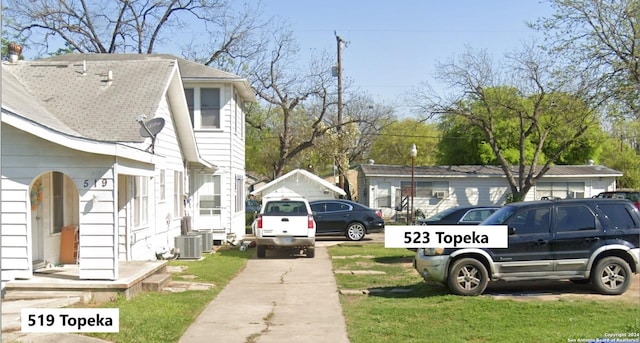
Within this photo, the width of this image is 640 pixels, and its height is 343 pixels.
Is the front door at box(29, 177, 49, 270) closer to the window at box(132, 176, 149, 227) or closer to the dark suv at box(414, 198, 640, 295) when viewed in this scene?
the window at box(132, 176, 149, 227)

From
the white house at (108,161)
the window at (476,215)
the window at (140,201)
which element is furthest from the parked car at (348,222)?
the window at (140,201)

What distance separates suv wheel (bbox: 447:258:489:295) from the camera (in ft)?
35.8

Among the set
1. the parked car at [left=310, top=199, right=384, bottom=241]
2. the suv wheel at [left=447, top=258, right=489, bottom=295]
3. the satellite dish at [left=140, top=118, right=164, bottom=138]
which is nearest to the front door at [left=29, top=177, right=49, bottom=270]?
the satellite dish at [left=140, top=118, right=164, bottom=138]

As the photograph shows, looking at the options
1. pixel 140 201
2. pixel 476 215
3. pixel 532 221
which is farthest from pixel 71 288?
pixel 476 215

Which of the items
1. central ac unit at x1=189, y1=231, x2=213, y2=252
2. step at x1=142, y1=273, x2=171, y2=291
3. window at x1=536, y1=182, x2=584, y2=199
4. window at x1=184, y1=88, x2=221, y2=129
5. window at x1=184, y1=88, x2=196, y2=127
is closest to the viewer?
Answer: step at x1=142, y1=273, x2=171, y2=291

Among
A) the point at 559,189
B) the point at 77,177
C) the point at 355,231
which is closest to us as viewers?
the point at 77,177

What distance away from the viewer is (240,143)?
Result: 84.6 feet

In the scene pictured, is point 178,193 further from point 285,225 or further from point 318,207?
point 318,207

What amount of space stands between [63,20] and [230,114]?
17050 mm

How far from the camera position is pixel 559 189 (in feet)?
120

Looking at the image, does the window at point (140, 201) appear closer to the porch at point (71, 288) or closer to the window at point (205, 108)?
the porch at point (71, 288)

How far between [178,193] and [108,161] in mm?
8736

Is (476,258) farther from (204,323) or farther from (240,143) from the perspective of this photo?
(240,143)

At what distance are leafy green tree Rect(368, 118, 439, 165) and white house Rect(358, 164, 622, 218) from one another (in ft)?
73.8
